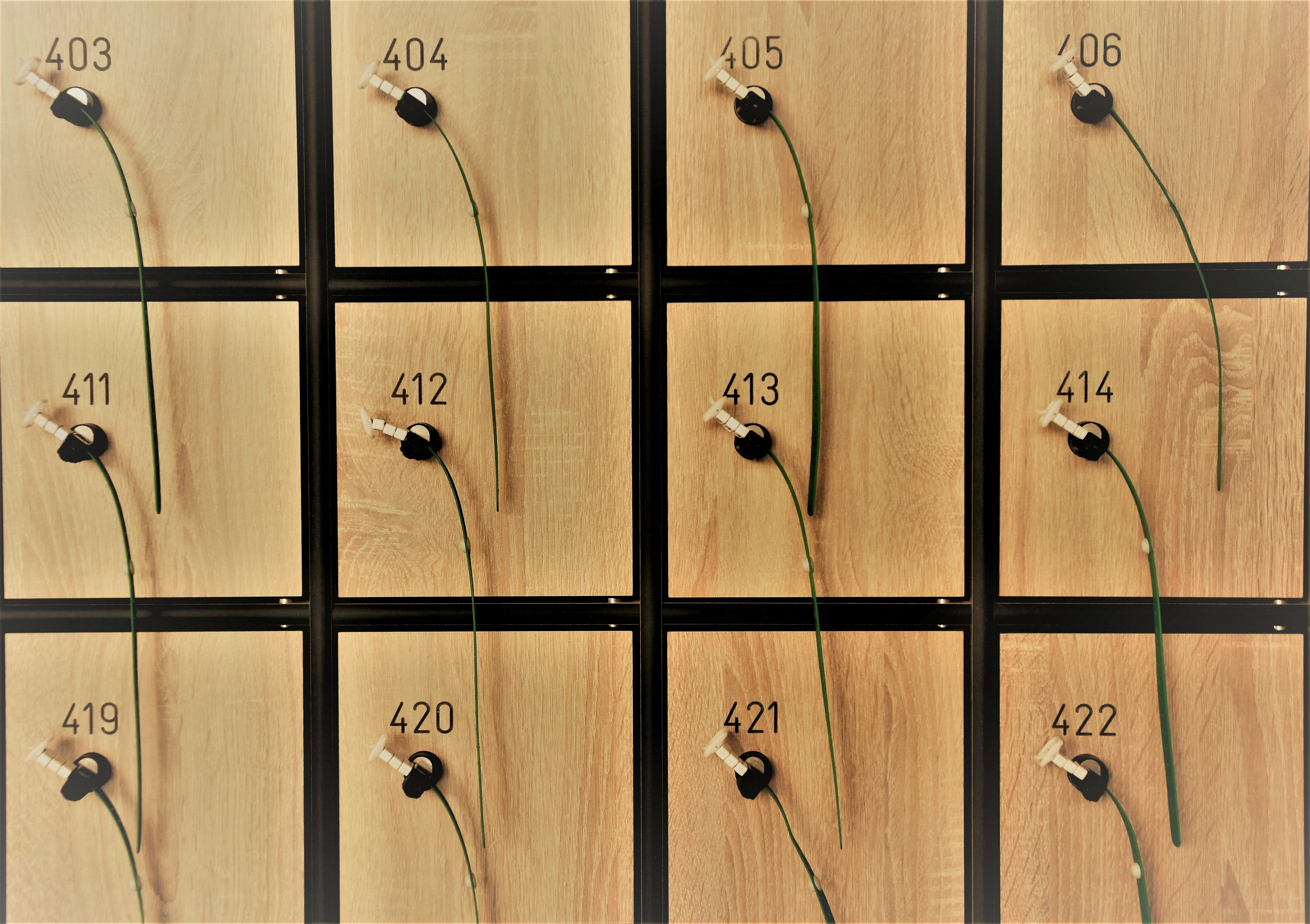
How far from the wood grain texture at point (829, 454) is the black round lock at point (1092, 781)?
0.37m

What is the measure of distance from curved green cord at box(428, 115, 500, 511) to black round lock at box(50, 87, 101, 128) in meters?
0.60

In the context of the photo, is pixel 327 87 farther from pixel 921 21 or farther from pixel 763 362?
pixel 921 21

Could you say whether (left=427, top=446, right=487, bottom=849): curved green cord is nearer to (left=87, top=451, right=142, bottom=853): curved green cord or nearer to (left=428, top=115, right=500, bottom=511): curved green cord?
(left=428, top=115, right=500, bottom=511): curved green cord

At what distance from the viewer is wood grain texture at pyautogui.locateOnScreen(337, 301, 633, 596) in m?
1.05

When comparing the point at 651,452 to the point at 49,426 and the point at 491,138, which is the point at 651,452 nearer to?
the point at 491,138

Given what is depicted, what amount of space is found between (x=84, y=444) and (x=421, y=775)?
0.82 meters

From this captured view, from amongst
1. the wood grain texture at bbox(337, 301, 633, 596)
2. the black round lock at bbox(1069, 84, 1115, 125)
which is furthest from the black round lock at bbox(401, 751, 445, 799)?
the black round lock at bbox(1069, 84, 1115, 125)

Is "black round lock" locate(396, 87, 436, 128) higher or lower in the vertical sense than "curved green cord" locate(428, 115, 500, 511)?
higher

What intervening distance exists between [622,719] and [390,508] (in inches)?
22.3

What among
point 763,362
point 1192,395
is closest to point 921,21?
point 763,362

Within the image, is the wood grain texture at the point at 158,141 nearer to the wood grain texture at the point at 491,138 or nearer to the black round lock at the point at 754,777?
the wood grain texture at the point at 491,138

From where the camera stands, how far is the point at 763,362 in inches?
41.1

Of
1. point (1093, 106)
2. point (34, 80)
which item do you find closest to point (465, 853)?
point (34, 80)

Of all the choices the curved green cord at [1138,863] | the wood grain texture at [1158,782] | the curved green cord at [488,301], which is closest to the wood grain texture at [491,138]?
the curved green cord at [488,301]
